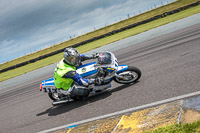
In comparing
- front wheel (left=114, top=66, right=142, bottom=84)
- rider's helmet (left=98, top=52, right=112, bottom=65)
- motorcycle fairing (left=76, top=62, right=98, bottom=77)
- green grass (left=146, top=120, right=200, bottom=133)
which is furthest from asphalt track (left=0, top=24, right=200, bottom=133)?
green grass (left=146, top=120, right=200, bottom=133)

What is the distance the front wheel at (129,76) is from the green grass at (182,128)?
3.15 meters

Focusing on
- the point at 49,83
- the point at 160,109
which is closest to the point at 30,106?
the point at 49,83

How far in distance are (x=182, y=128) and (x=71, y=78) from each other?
12.8 feet

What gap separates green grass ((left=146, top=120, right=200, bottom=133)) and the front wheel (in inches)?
124

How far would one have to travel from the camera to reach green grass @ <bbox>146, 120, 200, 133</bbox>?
3.30 metres

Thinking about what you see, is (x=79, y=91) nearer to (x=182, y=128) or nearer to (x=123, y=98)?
(x=123, y=98)

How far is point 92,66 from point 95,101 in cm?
112

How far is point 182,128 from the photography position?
3426 millimetres

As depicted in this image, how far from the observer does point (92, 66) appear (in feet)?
22.2

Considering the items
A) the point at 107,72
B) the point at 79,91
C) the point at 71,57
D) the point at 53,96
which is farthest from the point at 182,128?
the point at 53,96

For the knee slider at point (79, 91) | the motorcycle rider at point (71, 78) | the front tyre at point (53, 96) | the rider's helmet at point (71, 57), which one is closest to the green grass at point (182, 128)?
the motorcycle rider at point (71, 78)

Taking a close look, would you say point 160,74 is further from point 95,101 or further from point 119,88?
point 95,101

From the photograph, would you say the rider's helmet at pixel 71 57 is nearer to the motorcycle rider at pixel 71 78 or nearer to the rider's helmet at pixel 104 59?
the motorcycle rider at pixel 71 78

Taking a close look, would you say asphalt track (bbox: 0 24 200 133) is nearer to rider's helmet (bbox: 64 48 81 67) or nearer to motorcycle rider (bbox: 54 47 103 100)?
motorcycle rider (bbox: 54 47 103 100)
